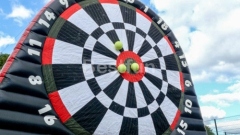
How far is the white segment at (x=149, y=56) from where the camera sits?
10.7ft

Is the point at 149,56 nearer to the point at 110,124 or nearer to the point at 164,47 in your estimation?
the point at 164,47

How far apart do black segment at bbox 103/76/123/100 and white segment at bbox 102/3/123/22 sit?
0.62 metres

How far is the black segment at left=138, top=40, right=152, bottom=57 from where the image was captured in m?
3.24

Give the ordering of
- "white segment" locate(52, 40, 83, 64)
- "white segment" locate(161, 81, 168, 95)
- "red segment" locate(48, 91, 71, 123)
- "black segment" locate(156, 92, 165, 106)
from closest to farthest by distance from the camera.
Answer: "red segment" locate(48, 91, 71, 123), "white segment" locate(52, 40, 83, 64), "black segment" locate(156, 92, 165, 106), "white segment" locate(161, 81, 168, 95)

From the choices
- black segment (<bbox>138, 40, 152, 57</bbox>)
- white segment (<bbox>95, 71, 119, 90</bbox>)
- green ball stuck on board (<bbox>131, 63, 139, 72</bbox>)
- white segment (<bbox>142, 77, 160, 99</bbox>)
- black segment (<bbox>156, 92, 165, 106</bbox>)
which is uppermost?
black segment (<bbox>138, 40, 152, 57</bbox>)

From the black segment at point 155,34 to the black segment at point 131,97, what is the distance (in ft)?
2.29

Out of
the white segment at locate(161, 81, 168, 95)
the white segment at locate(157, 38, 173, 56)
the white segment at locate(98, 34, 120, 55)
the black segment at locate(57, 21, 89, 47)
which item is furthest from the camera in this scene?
the white segment at locate(157, 38, 173, 56)

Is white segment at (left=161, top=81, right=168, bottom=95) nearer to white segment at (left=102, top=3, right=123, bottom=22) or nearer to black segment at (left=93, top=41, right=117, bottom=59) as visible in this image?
black segment at (left=93, top=41, right=117, bottom=59)

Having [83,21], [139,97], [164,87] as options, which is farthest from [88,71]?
[164,87]

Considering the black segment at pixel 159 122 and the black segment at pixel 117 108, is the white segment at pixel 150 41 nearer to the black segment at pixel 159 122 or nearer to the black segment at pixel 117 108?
the black segment at pixel 159 122

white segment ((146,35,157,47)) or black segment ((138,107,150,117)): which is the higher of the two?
white segment ((146,35,157,47))

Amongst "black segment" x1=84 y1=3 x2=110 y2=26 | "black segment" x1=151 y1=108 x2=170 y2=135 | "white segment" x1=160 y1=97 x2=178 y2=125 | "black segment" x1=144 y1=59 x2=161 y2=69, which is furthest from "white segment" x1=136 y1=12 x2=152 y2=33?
"black segment" x1=151 y1=108 x2=170 y2=135

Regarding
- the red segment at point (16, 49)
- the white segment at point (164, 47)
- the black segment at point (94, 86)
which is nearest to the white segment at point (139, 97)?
the black segment at point (94, 86)

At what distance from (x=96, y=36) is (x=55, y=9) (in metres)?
0.44
